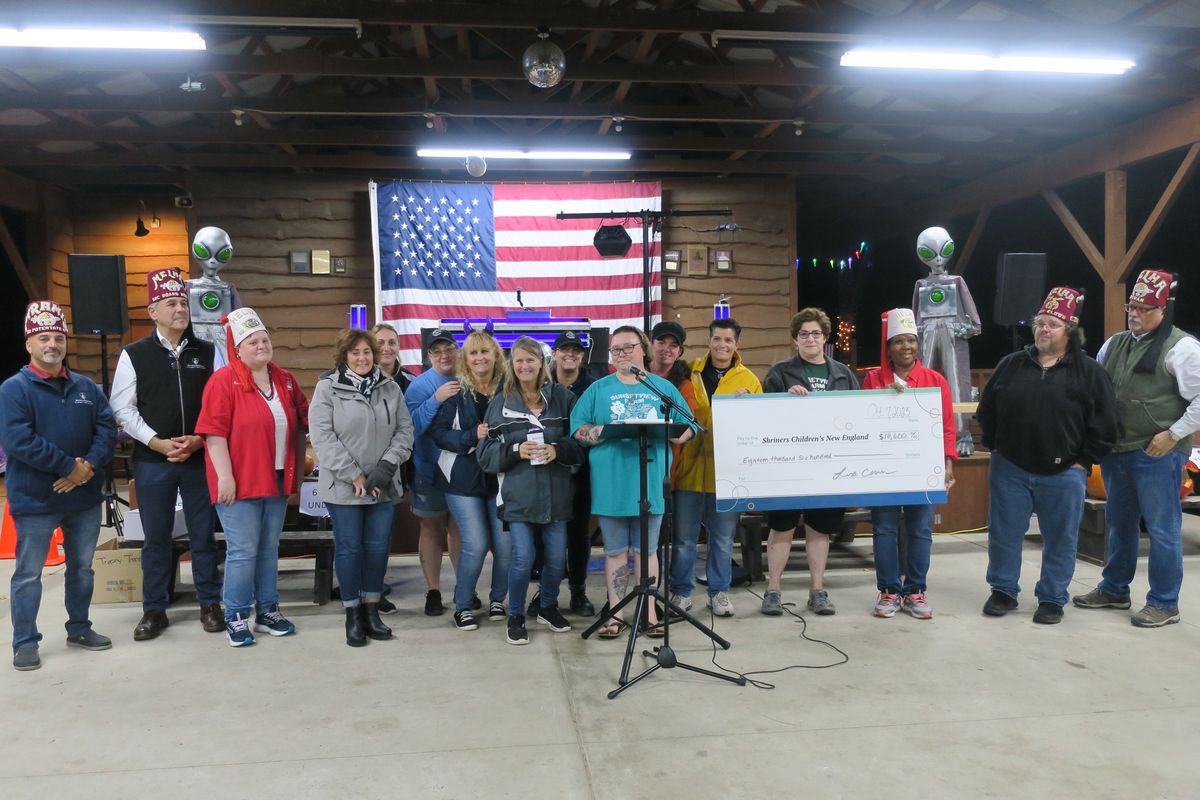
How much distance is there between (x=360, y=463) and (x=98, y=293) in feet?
9.20

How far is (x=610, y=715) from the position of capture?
2.97 m

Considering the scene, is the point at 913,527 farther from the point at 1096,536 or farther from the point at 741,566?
the point at 1096,536

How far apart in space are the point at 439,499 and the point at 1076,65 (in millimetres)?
6283

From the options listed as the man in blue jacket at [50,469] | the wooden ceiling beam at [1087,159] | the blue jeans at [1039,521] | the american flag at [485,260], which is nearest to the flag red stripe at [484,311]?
the american flag at [485,260]

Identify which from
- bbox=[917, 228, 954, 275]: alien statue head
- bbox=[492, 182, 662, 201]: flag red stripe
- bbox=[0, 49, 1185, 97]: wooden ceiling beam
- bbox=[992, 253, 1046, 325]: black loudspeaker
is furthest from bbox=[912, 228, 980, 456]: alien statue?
bbox=[492, 182, 662, 201]: flag red stripe

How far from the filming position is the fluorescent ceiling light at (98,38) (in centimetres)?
557

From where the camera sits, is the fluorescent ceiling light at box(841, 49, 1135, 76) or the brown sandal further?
the fluorescent ceiling light at box(841, 49, 1135, 76)

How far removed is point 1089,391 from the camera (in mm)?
3918

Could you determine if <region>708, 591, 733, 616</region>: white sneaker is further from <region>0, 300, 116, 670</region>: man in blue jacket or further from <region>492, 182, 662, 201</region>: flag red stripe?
<region>492, 182, 662, 201</region>: flag red stripe

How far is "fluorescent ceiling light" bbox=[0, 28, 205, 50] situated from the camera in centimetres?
557

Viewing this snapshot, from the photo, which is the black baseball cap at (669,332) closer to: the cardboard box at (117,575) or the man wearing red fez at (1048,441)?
the man wearing red fez at (1048,441)

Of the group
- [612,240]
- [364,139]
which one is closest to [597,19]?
[612,240]

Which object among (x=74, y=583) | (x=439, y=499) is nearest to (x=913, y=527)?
(x=439, y=499)

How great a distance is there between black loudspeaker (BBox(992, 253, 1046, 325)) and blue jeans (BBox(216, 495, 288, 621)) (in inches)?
226
